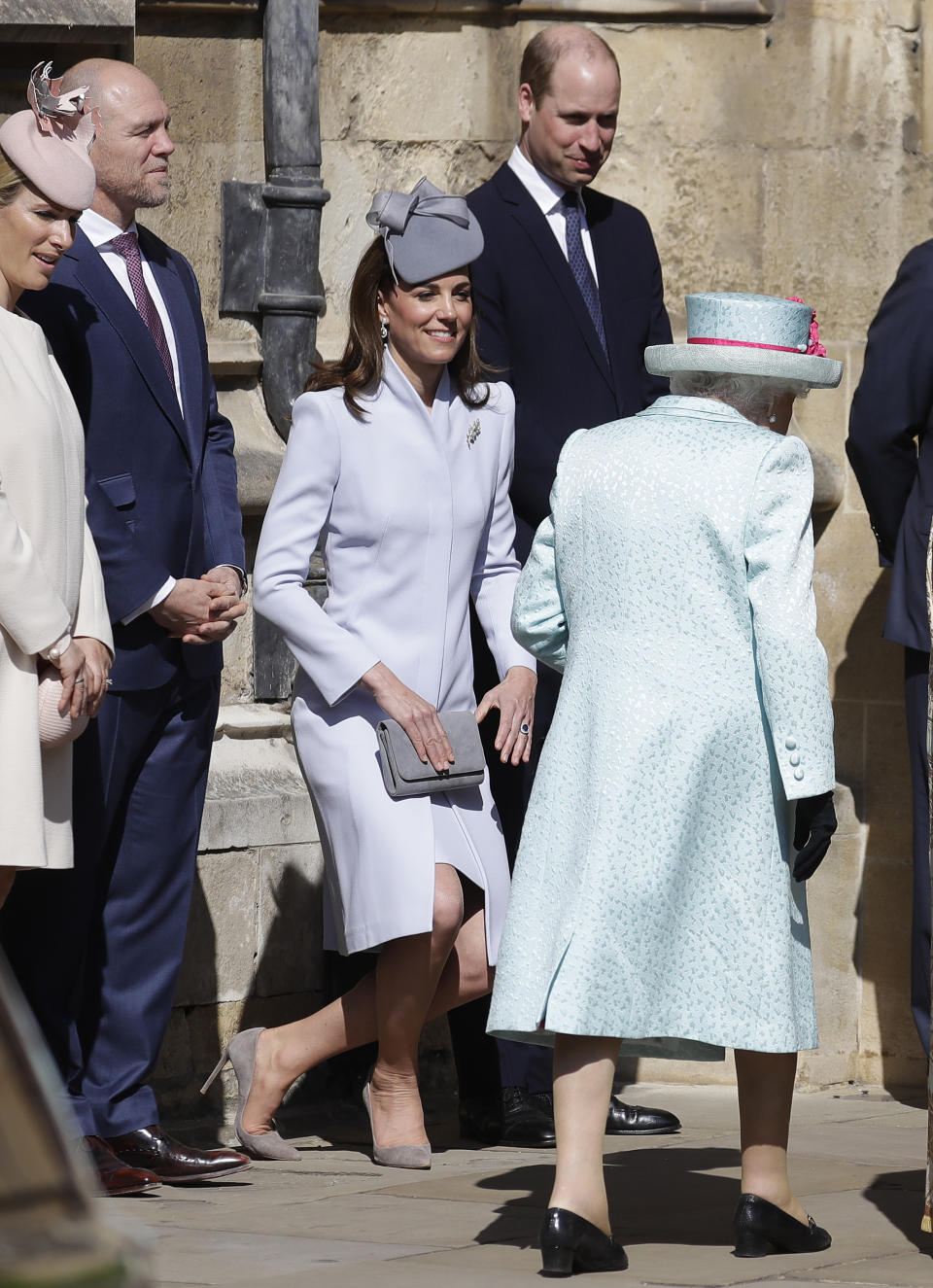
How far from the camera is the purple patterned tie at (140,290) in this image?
4.14 m

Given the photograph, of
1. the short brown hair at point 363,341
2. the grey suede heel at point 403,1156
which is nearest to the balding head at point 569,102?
the short brown hair at point 363,341

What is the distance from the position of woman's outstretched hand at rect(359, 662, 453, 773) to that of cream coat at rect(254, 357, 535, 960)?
1.6 inches

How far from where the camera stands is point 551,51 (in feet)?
15.9

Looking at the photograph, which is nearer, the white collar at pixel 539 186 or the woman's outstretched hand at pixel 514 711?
the woman's outstretched hand at pixel 514 711

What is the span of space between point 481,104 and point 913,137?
1.25 metres

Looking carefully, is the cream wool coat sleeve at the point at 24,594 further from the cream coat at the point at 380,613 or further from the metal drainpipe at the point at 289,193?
the metal drainpipe at the point at 289,193

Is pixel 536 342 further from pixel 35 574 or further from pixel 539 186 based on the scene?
pixel 35 574

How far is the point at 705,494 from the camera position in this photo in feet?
10.6

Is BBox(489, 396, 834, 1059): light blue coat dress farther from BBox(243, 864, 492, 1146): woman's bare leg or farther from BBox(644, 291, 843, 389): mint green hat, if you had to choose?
BBox(243, 864, 492, 1146): woman's bare leg

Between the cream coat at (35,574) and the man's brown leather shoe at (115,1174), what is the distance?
0.66 m

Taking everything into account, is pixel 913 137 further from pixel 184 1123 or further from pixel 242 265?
pixel 184 1123

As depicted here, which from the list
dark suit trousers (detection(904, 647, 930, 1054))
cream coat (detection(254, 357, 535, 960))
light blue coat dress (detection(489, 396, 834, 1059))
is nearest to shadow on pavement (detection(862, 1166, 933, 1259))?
light blue coat dress (detection(489, 396, 834, 1059))

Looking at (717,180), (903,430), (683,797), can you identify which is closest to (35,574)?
(683,797)

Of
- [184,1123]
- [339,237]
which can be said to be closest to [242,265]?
[339,237]
